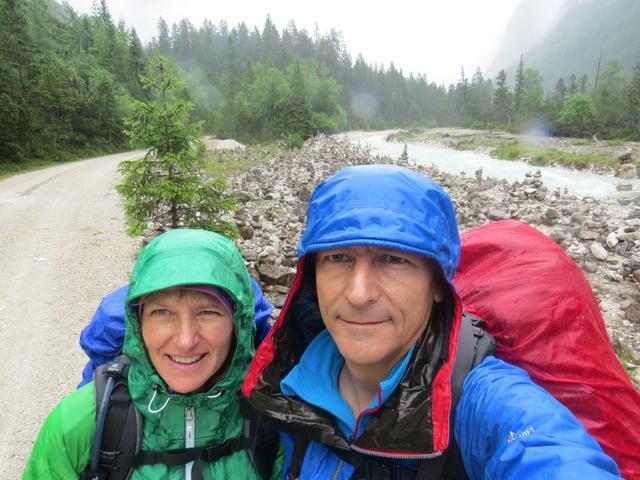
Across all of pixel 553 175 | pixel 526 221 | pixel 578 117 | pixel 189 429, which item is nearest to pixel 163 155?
pixel 189 429

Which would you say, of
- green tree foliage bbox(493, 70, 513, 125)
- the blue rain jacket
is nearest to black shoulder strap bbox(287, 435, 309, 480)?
the blue rain jacket

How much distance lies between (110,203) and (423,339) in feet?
41.9

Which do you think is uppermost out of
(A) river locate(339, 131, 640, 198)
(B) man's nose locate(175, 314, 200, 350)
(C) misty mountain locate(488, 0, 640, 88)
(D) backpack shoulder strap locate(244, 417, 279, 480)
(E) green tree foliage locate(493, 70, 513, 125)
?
(C) misty mountain locate(488, 0, 640, 88)

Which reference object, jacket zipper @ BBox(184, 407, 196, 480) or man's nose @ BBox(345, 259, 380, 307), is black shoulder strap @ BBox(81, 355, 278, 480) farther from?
man's nose @ BBox(345, 259, 380, 307)

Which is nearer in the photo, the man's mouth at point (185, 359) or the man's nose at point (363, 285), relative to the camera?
the man's nose at point (363, 285)

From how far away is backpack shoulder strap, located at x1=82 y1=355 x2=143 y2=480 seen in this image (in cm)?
150

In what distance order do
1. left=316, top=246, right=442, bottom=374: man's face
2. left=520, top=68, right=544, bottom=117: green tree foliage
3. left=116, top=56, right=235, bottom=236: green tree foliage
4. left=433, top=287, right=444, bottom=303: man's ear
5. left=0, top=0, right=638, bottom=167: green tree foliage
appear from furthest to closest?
left=520, top=68, right=544, bottom=117: green tree foliage, left=0, top=0, right=638, bottom=167: green tree foliage, left=116, top=56, right=235, bottom=236: green tree foliage, left=433, top=287, right=444, bottom=303: man's ear, left=316, top=246, right=442, bottom=374: man's face

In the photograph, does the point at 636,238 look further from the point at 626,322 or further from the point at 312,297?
the point at 312,297

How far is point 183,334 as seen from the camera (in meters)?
1.60

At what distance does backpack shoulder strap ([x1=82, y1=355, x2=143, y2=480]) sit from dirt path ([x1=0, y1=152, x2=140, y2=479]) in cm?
252

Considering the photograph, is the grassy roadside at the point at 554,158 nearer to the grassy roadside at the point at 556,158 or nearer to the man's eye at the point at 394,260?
the grassy roadside at the point at 556,158

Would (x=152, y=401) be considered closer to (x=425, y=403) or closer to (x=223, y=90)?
(x=425, y=403)


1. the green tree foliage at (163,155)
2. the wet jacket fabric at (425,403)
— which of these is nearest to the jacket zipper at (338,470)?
the wet jacket fabric at (425,403)

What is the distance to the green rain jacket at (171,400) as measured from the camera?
1.50m
